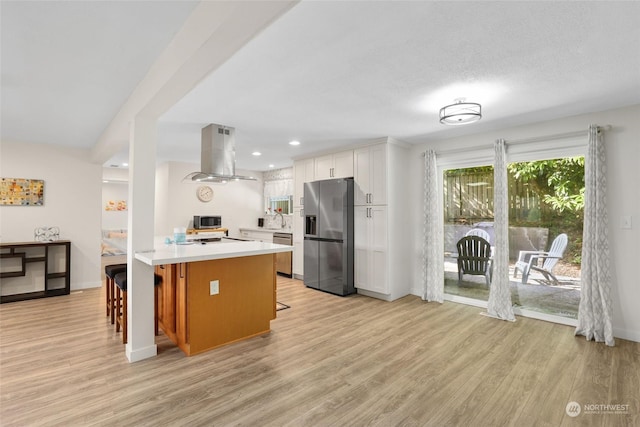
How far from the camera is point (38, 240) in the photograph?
15.8ft

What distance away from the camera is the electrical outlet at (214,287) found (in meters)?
2.87

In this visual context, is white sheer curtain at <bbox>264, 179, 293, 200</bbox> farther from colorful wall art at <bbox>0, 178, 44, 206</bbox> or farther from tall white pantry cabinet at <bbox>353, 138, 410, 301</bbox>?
colorful wall art at <bbox>0, 178, 44, 206</bbox>

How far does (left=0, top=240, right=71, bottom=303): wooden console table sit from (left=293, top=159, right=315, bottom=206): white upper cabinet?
12.1ft

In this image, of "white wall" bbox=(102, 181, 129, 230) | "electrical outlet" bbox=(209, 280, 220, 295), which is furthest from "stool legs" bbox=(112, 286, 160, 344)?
"white wall" bbox=(102, 181, 129, 230)

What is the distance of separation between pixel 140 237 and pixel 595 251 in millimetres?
4404

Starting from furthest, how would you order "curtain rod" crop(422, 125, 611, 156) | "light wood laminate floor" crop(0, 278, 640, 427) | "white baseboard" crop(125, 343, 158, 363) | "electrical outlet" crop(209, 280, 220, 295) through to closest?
"curtain rod" crop(422, 125, 611, 156) → "electrical outlet" crop(209, 280, 220, 295) → "white baseboard" crop(125, 343, 158, 363) → "light wood laminate floor" crop(0, 278, 640, 427)

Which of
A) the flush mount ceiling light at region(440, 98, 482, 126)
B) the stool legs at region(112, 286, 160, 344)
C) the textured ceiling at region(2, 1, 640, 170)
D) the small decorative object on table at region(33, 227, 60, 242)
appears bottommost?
the stool legs at region(112, 286, 160, 344)

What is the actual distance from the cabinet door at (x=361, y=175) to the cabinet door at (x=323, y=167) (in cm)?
50

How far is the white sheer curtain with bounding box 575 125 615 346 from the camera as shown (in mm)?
3084

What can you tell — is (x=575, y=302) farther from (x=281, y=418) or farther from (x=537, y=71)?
(x=281, y=418)

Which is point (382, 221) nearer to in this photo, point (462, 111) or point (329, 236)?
point (329, 236)

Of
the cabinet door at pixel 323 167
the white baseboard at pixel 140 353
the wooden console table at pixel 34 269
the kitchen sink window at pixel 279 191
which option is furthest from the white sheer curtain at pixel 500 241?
the wooden console table at pixel 34 269

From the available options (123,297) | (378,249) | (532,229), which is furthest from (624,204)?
(123,297)

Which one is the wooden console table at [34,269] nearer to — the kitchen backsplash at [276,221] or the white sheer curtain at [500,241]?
the kitchen backsplash at [276,221]
